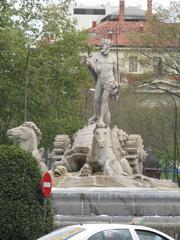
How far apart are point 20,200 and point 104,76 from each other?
37.5 ft

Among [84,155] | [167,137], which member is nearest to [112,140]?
[84,155]

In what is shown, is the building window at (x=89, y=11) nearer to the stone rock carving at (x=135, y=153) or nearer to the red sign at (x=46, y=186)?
the stone rock carving at (x=135, y=153)

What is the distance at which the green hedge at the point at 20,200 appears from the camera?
23.0 metres

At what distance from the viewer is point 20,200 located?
914 inches

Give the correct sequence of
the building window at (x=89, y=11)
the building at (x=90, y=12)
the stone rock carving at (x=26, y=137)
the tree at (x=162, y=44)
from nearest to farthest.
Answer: the stone rock carving at (x=26, y=137), the tree at (x=162, y=44), the building at (x=90, y=12), the building window at (x=89, y=11)

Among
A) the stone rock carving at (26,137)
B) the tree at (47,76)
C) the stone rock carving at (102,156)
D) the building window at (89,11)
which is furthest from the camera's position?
the building window at (89,11)

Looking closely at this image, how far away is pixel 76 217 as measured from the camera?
93.8ft

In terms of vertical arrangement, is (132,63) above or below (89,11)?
above

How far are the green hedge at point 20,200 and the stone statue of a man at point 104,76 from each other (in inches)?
414

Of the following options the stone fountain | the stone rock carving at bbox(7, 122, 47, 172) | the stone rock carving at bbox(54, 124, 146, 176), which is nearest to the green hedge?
the stone fountain

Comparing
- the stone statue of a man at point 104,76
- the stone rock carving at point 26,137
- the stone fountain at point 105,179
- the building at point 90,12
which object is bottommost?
the building at point 90,12

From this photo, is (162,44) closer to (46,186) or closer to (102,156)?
(102,156)

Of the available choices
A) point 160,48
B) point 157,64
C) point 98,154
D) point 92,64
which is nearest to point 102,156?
point 98,154

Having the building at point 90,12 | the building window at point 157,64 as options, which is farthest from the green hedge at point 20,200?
the building at point 90,12
